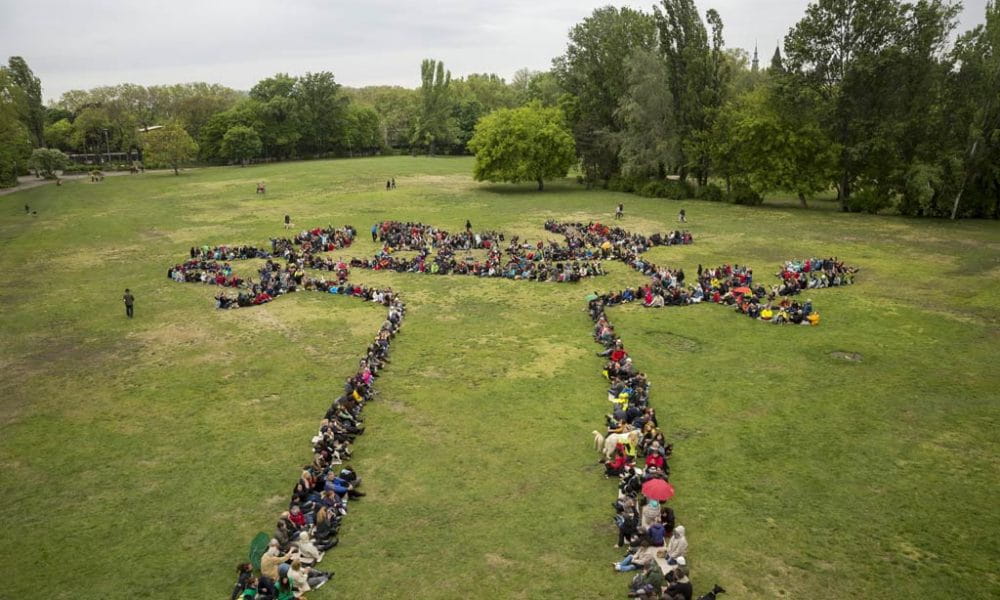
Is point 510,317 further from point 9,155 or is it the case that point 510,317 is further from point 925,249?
point 9,155

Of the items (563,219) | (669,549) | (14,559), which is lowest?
(14,559)

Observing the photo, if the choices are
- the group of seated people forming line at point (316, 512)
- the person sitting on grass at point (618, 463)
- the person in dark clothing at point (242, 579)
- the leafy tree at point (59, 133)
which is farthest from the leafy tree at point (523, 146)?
the leafy tree at point (59, 133)

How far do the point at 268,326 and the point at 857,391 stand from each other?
2075 centimetres

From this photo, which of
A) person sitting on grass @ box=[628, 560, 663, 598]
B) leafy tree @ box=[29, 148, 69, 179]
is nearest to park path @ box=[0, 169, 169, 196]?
leafy tree @ box=[29, 148, 69, 179]

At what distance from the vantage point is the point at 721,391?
18.7 meters

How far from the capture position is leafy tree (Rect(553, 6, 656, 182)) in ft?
202

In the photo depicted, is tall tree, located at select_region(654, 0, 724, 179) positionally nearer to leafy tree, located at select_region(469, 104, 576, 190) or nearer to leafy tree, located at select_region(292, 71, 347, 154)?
leafy tree, located at select_region(469, 104, 576, 190)

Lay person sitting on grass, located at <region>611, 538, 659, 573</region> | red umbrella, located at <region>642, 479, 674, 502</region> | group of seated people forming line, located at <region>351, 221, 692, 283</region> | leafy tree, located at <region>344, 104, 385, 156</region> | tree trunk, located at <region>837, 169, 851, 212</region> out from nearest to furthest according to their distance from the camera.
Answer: person sitting on grass, located at <region>611, 538, 659, 573</region>, red umbrella, located at <region>642, 479, 674, 502</region>, group of seated people forming line, located at <region>351, 221, 692, 283</region>, tree trunk, located at <region>837, 169, 851, 212</region>, leafy tree, located at <region>344, 104, 385, 156</region>

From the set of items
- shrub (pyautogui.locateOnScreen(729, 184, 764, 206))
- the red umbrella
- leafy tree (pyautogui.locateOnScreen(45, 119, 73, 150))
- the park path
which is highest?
leafy tree (pyautogui.locateOnScreen(45, 119, 73, 150))

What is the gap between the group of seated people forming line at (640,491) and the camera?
10742 millimetres

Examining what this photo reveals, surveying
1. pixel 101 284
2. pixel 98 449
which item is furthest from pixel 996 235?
pixel 101 284

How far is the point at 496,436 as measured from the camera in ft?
53.7

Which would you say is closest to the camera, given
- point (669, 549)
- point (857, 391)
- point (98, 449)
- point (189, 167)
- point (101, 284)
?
point (669, 549)

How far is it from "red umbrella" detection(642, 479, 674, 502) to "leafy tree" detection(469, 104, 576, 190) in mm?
49663
